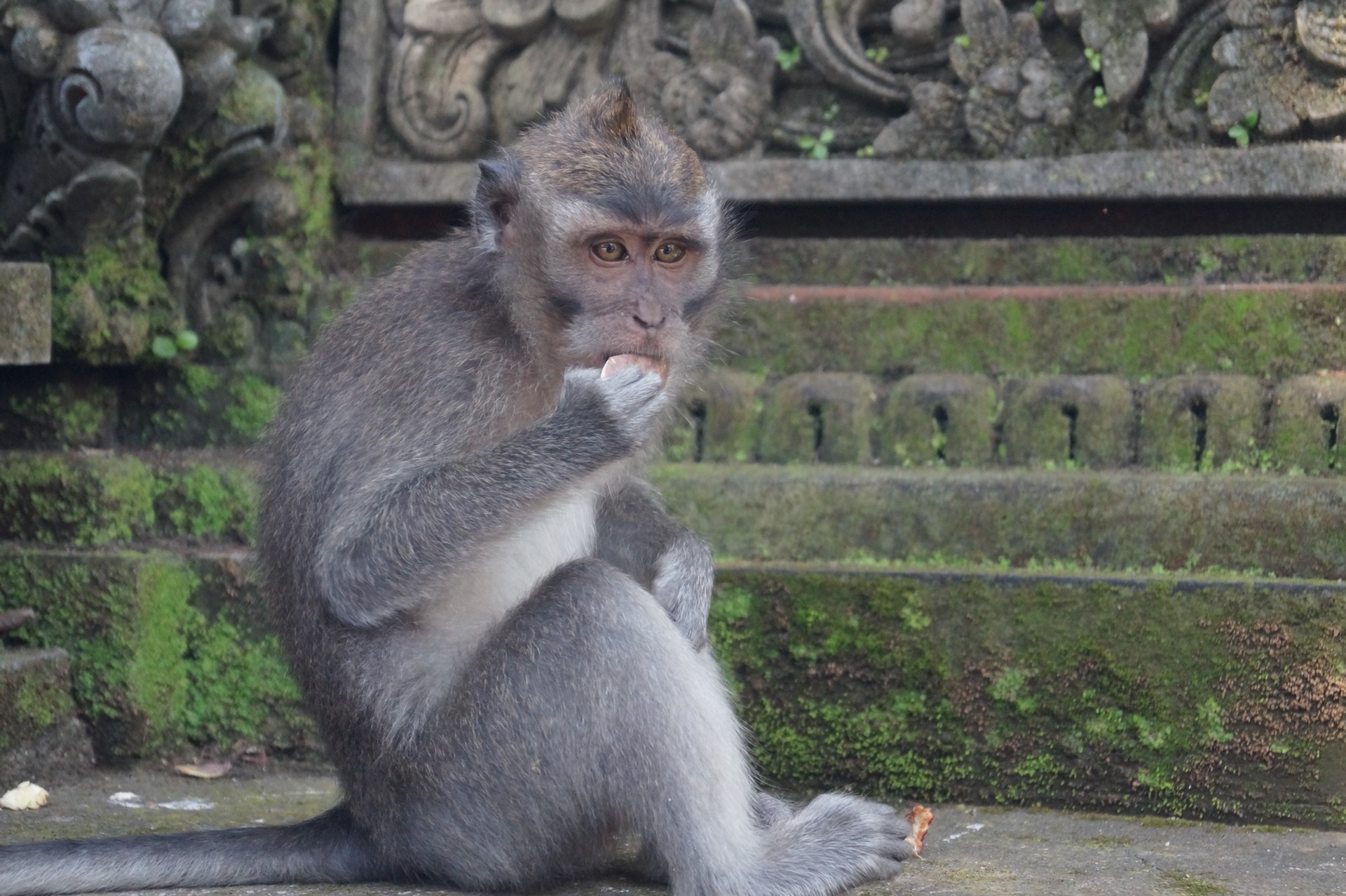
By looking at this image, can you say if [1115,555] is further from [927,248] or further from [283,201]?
[283,201]

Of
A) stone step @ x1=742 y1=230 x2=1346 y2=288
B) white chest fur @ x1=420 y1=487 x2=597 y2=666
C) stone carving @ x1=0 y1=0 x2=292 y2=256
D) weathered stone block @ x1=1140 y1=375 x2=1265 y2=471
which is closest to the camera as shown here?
white chest fur @ x1=420 y1=487 x2=597 y2=666

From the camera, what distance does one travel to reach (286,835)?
3.38m

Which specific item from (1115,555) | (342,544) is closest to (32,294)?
(342,544)

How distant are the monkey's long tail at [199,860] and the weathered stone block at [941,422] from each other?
1.87 m

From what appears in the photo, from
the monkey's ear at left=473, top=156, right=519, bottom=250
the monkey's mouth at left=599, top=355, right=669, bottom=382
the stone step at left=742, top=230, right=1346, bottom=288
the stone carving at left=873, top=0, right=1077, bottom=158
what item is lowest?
the monkey's mouth at left=599, top=355, right=669, bottom=382

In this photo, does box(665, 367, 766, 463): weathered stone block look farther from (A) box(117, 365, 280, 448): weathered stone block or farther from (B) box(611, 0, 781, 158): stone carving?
(A) box(117, 365, 280, 448): weathered stone block

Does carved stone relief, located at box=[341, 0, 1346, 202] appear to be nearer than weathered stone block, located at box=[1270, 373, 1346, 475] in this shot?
No

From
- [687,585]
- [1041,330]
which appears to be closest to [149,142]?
[687,585]

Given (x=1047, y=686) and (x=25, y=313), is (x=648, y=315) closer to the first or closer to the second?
(x=1047, y=686)

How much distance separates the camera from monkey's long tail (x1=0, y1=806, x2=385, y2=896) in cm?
312

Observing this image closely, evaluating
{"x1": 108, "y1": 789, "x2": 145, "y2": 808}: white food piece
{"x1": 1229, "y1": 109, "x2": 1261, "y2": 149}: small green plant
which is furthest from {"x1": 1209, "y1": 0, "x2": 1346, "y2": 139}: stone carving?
{"x1": 108, "y1": 789, "x2": 145, "y2": 808}: white food piece

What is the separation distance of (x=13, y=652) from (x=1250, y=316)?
3350 millimetres

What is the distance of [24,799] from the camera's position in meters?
4.00

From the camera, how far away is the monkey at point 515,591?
3.09 meters
